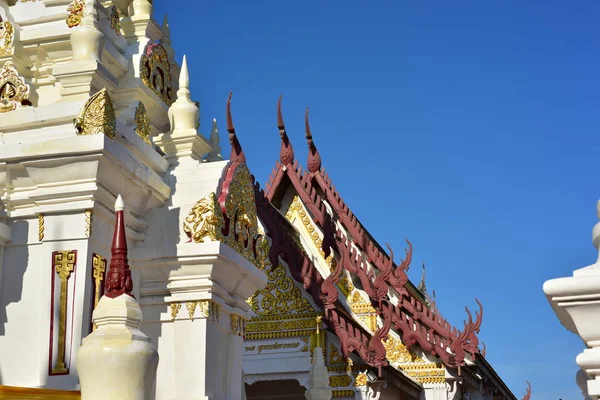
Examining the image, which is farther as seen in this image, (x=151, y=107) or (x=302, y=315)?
(x=302, y=315)

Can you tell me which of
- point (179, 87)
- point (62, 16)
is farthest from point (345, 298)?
point (62, 16)

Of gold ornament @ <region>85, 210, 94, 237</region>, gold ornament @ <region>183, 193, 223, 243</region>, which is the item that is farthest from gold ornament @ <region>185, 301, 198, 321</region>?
gold ornament @ <region>85, 210, 94, 237</region>

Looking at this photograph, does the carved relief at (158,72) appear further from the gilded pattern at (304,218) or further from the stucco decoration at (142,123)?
the gilded pattern at (304,218)

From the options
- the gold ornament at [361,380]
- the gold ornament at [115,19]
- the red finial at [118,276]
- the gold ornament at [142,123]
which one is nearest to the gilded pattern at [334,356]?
the gold ornament at [361,380]

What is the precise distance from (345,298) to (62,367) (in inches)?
336

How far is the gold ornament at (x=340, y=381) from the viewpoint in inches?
475

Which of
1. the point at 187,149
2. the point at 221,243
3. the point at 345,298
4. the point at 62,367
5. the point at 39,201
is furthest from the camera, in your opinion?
the point at 345,298

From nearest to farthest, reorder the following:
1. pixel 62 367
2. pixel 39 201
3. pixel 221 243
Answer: pixel 62 367, pixel 39 201, pixel 221 243

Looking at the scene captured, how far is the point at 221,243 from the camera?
252 inches

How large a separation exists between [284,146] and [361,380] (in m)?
4.26

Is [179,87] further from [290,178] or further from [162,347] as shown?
[290,178]

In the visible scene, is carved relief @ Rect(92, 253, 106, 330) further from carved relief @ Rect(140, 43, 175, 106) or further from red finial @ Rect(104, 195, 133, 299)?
carved relief @ Rect(140, 43, 175, 106)

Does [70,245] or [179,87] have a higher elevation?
[179,87]

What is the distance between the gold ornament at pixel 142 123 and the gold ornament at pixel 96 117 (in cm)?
85
